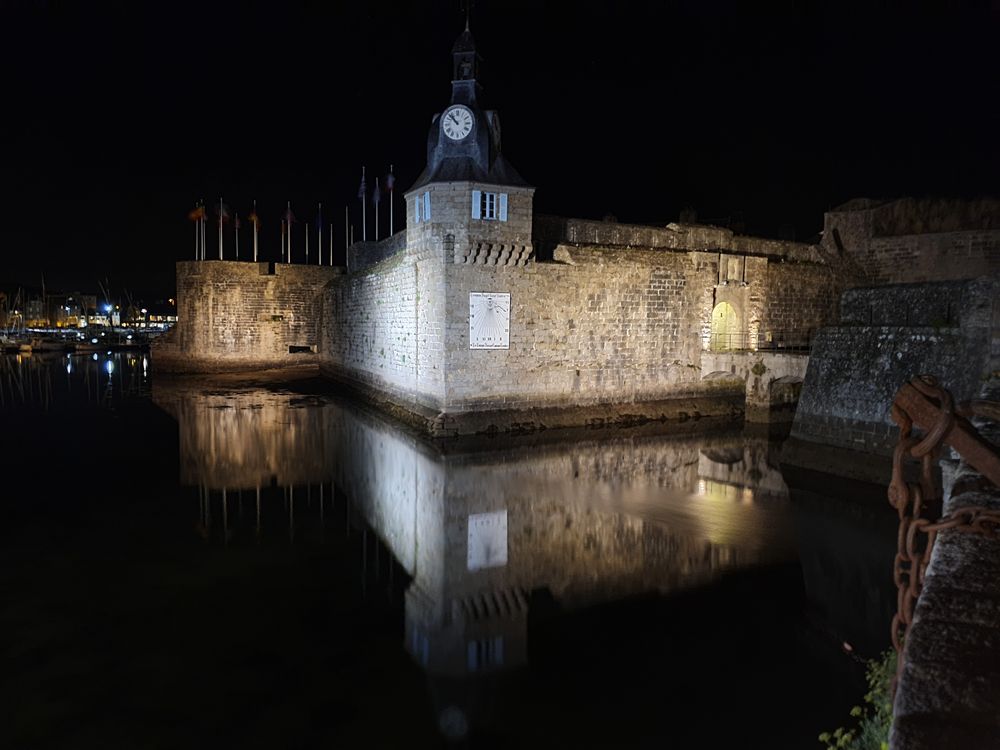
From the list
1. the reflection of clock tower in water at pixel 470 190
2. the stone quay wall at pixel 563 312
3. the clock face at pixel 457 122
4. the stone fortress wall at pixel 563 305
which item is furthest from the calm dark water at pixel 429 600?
the clock face at pixel 457 122

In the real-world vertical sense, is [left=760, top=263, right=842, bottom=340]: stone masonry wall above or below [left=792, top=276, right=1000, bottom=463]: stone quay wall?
above

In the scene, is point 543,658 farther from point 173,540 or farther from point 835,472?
point 835,472

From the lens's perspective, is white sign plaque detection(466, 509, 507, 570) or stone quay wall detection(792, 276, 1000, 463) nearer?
white sign plaque detection(466, 509, 507, 570)

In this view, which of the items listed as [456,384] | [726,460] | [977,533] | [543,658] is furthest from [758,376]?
[977,533]

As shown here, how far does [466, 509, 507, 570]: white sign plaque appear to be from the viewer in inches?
316

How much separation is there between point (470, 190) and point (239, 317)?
17.1 m

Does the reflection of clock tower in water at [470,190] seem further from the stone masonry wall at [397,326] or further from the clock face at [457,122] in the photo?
the stone masonry wall at [397,326]

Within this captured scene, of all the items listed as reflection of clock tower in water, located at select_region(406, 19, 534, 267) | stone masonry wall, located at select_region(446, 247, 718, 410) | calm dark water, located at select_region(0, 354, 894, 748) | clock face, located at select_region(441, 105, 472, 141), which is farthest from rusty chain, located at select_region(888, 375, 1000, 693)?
clock face, located at select_region(441, 105, 472, 141)

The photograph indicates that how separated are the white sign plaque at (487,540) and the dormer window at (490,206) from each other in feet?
24.6

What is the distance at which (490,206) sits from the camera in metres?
15.2

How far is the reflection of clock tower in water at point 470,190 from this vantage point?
1492 cm

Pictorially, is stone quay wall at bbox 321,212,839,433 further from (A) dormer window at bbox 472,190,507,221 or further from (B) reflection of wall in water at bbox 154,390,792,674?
(B) reflection of wall in water at bbox 154,390,792,674

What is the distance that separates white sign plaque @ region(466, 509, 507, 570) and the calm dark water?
4 centimetres

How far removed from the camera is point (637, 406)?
17781mm
